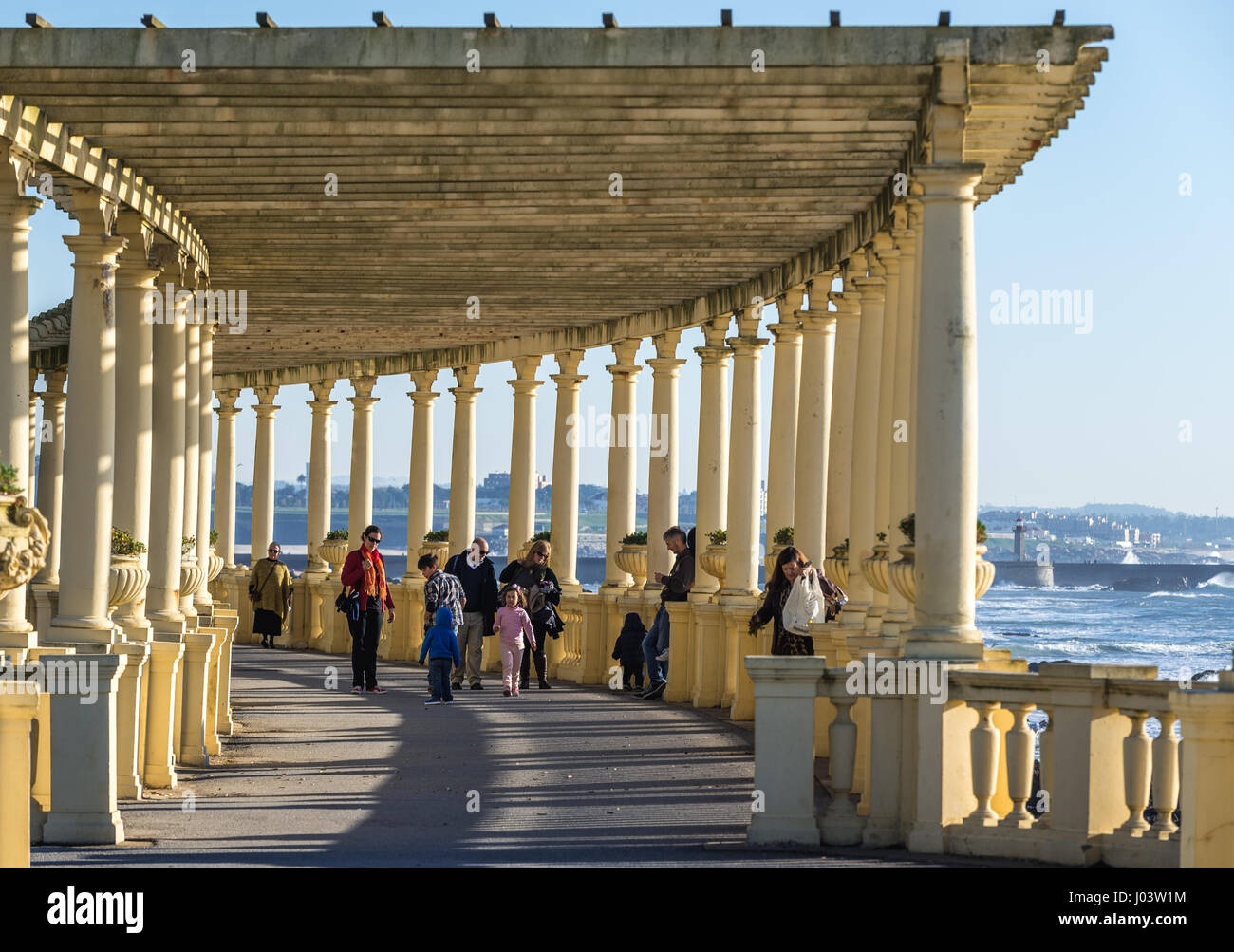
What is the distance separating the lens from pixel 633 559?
3238 centimetres

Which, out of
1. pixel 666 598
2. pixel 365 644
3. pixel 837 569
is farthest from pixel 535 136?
pixel 365 644

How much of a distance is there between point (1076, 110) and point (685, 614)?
1300cm

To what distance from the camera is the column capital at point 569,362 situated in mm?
35353

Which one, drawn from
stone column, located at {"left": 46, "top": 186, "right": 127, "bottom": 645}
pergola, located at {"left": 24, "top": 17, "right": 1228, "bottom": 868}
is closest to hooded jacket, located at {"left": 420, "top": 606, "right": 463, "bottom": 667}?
pergola, located at {"left": 24, "top": 17, "right": 1228, "bottom": 868}

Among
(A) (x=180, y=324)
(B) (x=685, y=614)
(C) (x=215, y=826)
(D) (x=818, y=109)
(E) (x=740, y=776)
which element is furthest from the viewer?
(B) (x=685, y=614)

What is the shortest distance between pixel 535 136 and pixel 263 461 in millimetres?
28877

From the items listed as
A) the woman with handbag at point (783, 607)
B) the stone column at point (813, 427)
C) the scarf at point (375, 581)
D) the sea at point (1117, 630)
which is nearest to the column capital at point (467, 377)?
the scarf at point (375, 581)

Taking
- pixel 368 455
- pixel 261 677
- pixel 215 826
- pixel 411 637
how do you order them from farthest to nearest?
pixel 368 455 → pixel 411 637 → pixel 261 677 → pixel 215 826

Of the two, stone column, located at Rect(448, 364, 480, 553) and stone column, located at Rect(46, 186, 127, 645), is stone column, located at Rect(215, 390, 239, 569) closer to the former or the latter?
stone column, located at Rect(448, 364, 480, 553)

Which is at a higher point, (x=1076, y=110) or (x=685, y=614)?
(x=1076, y=110)

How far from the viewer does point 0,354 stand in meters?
17.0

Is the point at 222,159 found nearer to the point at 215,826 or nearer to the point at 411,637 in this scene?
the point at 215,826

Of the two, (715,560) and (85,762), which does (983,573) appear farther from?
(715,560)

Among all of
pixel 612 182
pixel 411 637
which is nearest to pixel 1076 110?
pixel 612 182
